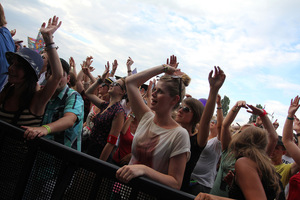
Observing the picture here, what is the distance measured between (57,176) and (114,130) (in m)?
1.66

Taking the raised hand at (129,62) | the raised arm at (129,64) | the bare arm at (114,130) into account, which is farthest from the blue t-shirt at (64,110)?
the raised hand at (129,62)

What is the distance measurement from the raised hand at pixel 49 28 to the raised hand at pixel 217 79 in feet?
5.77

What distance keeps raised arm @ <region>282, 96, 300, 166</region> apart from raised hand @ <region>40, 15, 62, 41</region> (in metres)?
3.62

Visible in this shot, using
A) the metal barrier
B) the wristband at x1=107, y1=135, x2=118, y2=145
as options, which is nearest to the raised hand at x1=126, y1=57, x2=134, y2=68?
the wristband at x1=107, y1=135, x2=118, y2=145

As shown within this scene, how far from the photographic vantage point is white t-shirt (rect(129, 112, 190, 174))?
1.94 meters

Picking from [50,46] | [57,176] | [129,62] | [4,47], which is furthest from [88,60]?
[57,176]

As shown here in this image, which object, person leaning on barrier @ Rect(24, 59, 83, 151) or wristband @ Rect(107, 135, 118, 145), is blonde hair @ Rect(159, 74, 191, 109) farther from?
wristband @ Rect(107, 135, 118, 145)

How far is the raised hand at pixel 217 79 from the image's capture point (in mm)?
2395

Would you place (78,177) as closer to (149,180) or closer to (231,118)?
(149,180)

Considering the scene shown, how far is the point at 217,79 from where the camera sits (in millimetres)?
2418

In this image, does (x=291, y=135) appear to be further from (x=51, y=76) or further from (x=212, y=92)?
(x=51, y=76)

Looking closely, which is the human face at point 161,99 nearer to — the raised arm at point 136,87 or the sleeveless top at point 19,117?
the raised arm at point 136,87

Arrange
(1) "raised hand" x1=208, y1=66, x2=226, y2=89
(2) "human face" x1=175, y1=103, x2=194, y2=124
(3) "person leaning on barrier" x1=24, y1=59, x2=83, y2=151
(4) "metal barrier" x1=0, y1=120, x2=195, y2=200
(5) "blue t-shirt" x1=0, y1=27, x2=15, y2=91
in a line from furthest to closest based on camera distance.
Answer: (5) "blue t-shirt" x1=0, y1=27, x2=15, y2=91, (2) "human face" x1=175, y1=103, x2=194, y2=124, (3) "person leaning on barrier" x1=24, y1=59, x2=83, y2=151, (1) "raised hand" x1=208, y1=66, x2=226, y2=89, (4) "metal barrier" x1=0, y1=120, x2=195, y2=200

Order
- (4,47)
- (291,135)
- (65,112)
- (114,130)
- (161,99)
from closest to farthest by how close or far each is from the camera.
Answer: (161,99)
(65,112)
(4,47)
(114,130)
(291,135)
